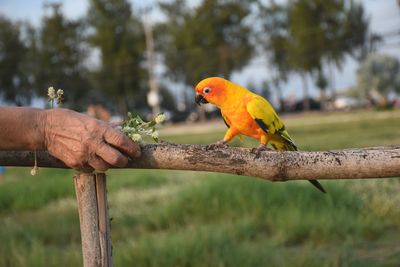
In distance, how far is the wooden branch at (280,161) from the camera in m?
1.87

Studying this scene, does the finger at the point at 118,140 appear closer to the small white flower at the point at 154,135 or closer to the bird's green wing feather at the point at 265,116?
the small white flower at the point at 154,135

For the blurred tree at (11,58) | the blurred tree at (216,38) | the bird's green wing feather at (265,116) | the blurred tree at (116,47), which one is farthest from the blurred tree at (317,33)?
the bird's green wing feather at (265,116)

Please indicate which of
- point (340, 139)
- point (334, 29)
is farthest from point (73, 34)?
point (340, 139)

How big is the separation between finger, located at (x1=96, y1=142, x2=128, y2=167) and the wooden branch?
140mm

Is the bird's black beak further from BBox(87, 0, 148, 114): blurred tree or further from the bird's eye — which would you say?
BBox(87, 0, 148, 114): blurred tree

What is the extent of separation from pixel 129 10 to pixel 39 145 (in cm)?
4035

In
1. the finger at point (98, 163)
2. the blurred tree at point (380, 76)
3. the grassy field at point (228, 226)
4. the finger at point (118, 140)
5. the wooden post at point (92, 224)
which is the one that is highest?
the blurred tree at point (380, 76)

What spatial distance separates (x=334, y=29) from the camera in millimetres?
37500

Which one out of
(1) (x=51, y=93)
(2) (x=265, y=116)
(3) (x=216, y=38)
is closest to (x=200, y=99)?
(2) (x=265, y=116)

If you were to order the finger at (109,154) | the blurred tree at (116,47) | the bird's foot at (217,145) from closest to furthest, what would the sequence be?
the finger at (109,154) → the bird's foot at (217,145) → the blurred tree at (116,47)

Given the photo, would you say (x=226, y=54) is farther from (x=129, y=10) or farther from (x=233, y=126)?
(x=233, y=126)

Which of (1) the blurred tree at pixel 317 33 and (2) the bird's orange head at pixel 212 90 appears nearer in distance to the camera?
(2) the bird's orange head at pixel 212 90

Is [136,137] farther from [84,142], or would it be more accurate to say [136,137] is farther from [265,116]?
[265,116]

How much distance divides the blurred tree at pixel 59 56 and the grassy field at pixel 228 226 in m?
33.4
